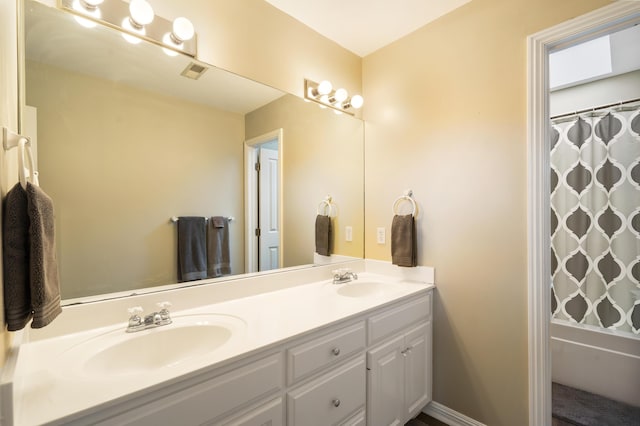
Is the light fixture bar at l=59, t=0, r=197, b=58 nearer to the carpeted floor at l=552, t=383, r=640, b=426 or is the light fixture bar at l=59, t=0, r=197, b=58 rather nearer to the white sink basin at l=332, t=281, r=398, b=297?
the white sink basin at l=332, t=281, r=398, b=297

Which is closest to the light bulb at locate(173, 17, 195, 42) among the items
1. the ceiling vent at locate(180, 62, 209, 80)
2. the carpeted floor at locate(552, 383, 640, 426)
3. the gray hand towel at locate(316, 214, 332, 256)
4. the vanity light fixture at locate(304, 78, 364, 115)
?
the ceiling vent at locate(180, 62, 209, 80)

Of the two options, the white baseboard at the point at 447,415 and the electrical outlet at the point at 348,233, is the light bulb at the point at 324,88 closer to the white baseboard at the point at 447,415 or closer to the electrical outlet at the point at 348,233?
the electrical outlet at the point at 348,233

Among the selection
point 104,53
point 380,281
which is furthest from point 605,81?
point 104,53

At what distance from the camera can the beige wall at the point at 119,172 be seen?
105 cm

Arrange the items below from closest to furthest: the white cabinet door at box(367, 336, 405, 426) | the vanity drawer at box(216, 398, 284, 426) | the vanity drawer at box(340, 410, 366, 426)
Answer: the vanity drawer at box(216, 398, 284, 426)
the vanity drawer at box(340, 410, 366, 426)
the white cabinet door at box(367, 336, 405, 426)

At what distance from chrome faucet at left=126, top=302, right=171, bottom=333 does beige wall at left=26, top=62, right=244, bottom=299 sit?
0.52 feet

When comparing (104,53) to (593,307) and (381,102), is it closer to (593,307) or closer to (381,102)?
(381,102)

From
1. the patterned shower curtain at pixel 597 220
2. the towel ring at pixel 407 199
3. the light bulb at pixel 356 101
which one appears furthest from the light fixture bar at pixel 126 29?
the patterned shower curtain at pixel 597 220

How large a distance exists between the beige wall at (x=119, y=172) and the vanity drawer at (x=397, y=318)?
93cm

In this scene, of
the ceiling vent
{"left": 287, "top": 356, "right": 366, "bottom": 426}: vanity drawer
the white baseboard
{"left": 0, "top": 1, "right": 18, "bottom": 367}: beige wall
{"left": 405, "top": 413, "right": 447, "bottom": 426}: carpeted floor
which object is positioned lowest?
{"left": 405, "top": 413, "right": 447, "bottom": 426}: carpeted floor

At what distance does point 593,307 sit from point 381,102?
7.02 ft

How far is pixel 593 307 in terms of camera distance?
2.12m

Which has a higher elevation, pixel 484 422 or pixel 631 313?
pixel 631 313

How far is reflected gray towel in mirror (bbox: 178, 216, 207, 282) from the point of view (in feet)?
4.39
